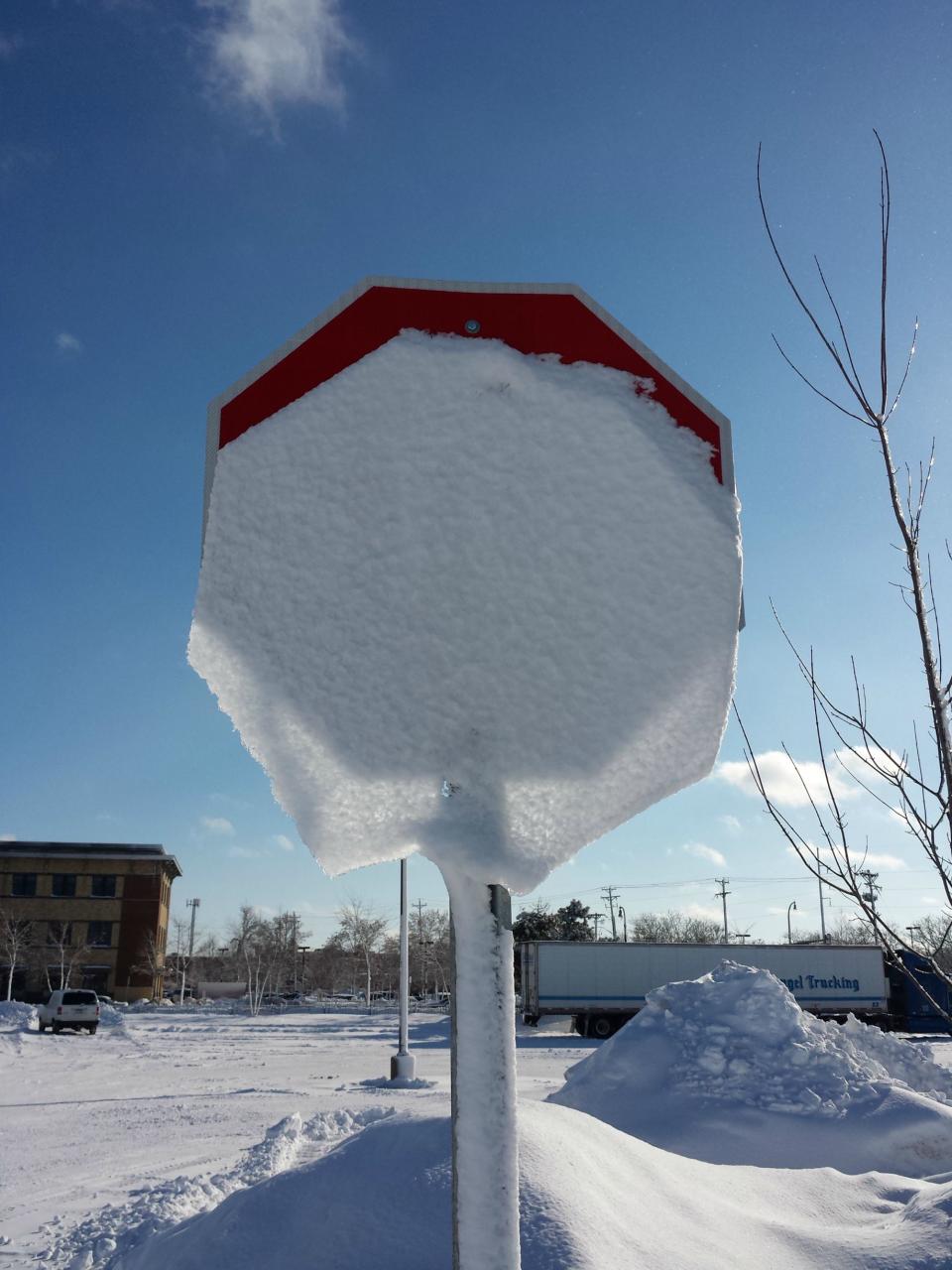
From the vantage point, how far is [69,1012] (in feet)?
76.5

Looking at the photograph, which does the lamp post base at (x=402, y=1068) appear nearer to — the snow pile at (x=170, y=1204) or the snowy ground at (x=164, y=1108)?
the snowy ground at (x=164, y=1108)

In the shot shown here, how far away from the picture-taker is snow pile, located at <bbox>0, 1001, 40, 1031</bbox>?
24016 millimetres

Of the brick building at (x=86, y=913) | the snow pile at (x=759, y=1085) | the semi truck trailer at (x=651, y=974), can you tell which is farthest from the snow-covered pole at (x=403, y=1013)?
the brick building at (x=86, y=913)

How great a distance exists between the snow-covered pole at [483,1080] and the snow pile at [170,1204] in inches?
154

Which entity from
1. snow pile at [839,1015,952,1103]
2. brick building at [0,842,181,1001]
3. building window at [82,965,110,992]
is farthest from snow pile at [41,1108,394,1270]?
building window at [82,965,110,992]

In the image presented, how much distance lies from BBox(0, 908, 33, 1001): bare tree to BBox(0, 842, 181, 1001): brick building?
0.33ft

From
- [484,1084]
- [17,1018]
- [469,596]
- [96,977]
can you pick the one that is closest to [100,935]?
[96,977]

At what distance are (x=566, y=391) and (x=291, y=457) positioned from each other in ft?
1.75

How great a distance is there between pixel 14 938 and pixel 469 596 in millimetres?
47649

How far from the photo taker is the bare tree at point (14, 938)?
1644 inches

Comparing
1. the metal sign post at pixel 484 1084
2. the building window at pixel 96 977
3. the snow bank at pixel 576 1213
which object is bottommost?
the building window at pixel 96 977

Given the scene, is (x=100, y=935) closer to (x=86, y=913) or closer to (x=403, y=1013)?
(x=86, y=913)

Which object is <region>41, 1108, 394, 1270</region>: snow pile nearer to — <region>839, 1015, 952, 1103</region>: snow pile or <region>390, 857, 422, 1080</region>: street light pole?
<region>390, 857, 422, 1080</region>: street light pole

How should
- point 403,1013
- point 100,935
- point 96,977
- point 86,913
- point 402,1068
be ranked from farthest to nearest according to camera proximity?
point 86,913
point 100,935
point 96,977
point 402,1068
point 403,1013
